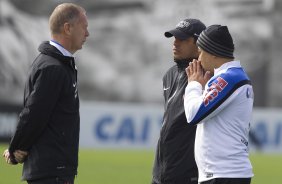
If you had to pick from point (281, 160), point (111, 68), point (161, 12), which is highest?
point (161, 12)

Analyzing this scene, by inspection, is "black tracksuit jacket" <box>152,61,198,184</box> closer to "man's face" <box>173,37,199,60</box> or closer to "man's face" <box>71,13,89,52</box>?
"man's face" <box>173,37,199,60</box>

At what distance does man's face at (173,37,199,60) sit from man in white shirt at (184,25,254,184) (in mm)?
900

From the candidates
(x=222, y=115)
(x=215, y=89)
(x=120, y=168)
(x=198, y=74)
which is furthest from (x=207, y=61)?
(x=120, y=168)

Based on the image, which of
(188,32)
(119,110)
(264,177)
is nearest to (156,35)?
(119,110)

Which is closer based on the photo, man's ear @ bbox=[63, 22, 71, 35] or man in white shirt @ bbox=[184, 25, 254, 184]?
man in white shirt @ bbox=[184, 25, 254, 184]

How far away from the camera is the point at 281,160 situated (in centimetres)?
1733

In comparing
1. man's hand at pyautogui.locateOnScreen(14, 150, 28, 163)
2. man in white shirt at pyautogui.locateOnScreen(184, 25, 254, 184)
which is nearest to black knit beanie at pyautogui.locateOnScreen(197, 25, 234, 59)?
man in white shirt at pyautogui.locateOnScreen(184, 25, 254, 184)

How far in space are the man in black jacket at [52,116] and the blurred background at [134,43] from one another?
Result: 15.8 meters

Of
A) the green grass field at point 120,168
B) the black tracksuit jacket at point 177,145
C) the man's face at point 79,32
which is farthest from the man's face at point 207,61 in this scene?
the green grass field at point 120,168

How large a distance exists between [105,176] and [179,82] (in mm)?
6608

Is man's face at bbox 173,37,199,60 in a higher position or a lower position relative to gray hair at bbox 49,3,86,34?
lower

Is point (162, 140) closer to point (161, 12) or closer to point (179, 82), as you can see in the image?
point (179, 82)

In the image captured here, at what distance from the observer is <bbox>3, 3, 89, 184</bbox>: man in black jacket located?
4.86 metres

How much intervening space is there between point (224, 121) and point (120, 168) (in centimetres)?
898
